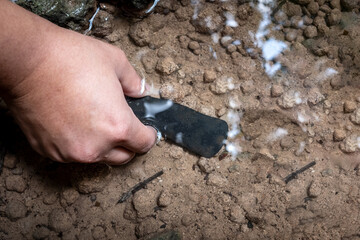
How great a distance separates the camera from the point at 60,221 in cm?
170

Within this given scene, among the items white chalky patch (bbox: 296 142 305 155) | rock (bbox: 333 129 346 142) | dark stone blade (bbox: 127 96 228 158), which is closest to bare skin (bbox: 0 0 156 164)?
dark stone blade (bbox: 127 96 228 158)

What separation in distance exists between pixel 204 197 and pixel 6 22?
4.14 ft

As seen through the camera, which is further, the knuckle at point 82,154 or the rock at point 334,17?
the rock at point 334,17

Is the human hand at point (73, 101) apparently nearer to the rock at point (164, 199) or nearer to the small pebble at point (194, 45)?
the rock at point (164, 199)

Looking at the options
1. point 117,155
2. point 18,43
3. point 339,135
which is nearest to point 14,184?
point 117,155

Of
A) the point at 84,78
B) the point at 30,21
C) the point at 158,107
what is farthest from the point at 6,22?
the point at 158,107

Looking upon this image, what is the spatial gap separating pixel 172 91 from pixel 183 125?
0.22 m

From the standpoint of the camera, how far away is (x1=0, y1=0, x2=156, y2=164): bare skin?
1.15m

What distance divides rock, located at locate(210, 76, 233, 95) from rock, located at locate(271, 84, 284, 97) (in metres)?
0.25

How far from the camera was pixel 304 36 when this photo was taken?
196 cm

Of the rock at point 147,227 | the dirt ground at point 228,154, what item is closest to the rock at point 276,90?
the dirt ground at point 228,154

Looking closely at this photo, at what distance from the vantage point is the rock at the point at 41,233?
1.71m

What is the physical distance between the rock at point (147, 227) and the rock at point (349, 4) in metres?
1.75

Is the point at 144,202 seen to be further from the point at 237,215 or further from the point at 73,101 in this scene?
the point at 73,101
